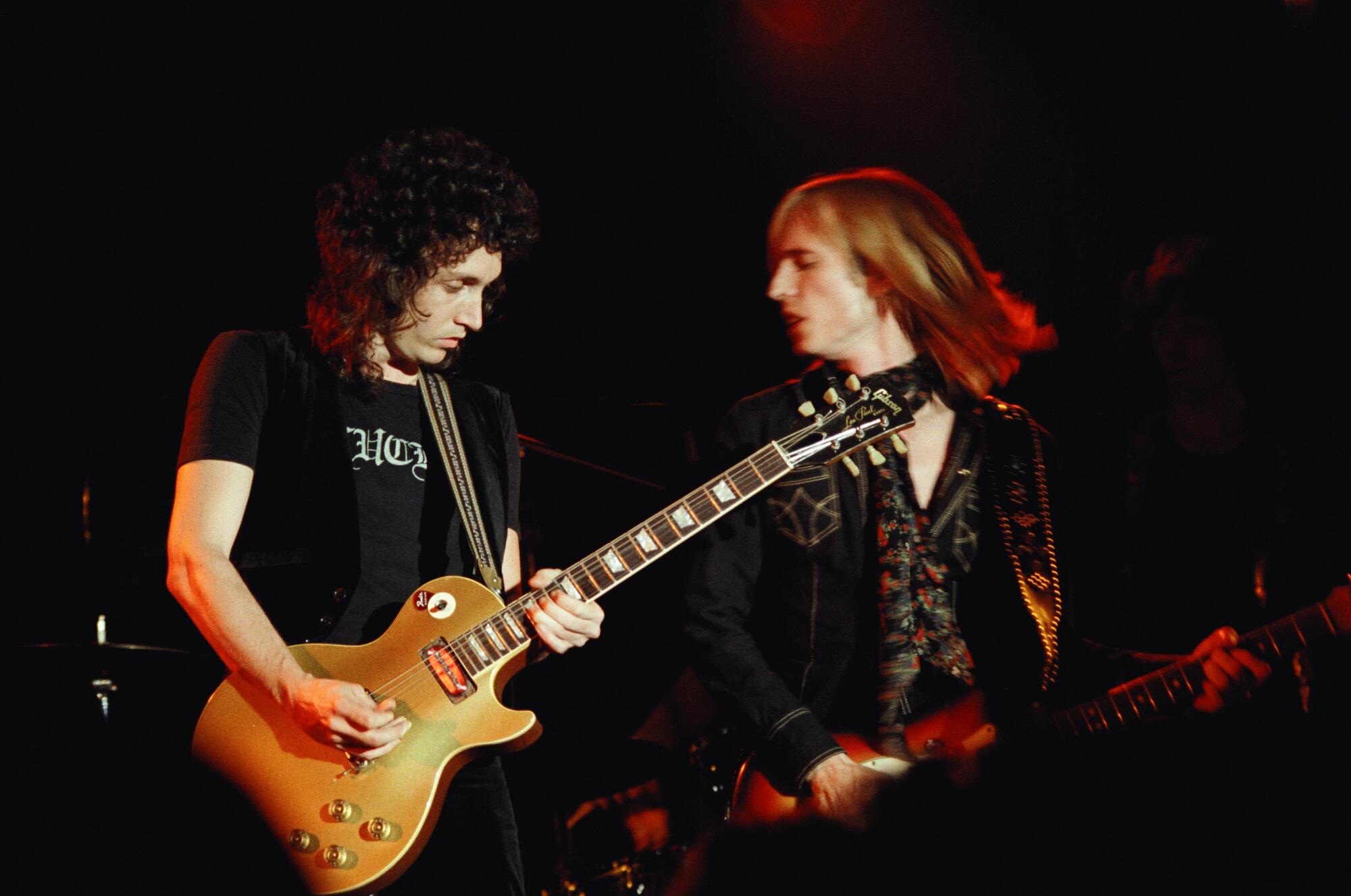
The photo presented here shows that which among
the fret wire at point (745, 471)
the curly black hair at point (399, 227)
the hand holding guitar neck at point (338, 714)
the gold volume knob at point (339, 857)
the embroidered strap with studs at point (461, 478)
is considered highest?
the curly black hair at point (399, 227)

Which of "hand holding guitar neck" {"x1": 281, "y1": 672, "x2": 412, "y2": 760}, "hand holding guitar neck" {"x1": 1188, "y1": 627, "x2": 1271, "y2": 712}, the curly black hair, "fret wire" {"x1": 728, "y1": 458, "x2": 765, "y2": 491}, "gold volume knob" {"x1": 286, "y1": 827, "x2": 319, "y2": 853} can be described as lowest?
"hand holding guitar neck" {"x1": 1188, "y1": 627, "x2": 1271, "y2": 712}

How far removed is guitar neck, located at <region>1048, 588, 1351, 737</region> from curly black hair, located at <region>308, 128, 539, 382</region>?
217 cm

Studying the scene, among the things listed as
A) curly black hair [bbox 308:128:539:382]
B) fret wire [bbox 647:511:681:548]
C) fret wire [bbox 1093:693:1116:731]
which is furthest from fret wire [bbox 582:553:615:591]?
fret wire [bbox 1093:693:1116:731]

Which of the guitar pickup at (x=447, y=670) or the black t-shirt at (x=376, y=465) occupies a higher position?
the black t-shirt at (x=376, y=465)

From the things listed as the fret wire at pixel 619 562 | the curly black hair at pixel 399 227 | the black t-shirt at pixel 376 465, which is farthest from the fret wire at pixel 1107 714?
the curly black hair at pixel 399 227

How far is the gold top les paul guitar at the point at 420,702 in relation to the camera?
2.35 metres

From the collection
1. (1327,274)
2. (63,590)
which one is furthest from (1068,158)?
(63,590)

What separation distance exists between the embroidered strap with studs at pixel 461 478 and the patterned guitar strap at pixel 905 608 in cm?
112

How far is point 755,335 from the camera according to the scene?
4586 mm

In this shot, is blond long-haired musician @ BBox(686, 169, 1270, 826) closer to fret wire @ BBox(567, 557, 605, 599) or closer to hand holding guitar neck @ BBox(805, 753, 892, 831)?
hand holding guitar neck @ BBox(805, 753, 892, 831)

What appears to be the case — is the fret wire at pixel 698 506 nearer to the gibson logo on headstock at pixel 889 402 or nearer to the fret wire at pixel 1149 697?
the gibson logo on headstock at pixel 889 402

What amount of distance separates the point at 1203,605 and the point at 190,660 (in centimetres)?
332

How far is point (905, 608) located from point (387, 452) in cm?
153

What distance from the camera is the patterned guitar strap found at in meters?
2.43
